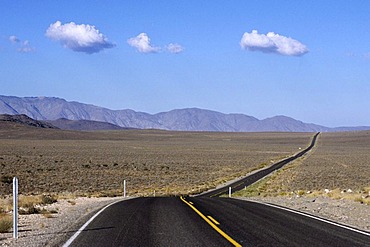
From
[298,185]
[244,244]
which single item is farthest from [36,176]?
[244,244]

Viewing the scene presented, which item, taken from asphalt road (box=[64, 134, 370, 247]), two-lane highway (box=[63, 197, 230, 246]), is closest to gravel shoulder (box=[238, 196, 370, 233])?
asphalt road (box=[64, 134, 370, 247])

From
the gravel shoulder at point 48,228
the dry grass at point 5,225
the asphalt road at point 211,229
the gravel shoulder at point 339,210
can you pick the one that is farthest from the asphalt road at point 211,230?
the dry grass at point 5,225

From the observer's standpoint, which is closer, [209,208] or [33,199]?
[209,208]

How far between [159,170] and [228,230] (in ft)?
137

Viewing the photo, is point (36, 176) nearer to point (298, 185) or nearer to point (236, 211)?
point (298, 185)

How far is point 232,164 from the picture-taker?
213ft

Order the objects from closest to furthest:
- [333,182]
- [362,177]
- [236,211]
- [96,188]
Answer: [236,211] → [96,188] → [333,182] → [362,177]

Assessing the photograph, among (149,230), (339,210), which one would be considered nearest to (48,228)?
(149,230)

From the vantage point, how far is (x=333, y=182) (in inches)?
1593

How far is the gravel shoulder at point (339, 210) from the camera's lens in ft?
48.6

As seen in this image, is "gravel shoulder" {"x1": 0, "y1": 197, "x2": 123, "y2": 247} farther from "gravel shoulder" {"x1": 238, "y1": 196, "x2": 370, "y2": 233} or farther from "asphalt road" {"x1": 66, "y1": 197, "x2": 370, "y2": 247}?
"gravel shoulder" {"x1": 238, "y1": 196, "x2": 370, "y2": 233}

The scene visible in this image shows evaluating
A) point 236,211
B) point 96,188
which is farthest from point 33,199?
point 96,188

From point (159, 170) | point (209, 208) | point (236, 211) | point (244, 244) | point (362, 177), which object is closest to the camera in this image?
point (244, 244)

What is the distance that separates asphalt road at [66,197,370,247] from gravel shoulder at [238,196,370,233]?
1.05 metres
